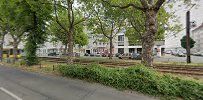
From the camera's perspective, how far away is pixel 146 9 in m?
11.5

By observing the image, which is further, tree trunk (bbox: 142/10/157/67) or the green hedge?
tree trunk (bbox: 142/10/157/67)

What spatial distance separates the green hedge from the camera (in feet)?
26.4

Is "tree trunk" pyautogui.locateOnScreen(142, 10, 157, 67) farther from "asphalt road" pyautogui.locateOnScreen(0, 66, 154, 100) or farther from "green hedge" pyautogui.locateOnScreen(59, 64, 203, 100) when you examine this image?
"asphalt road" pyautogui.locateOnScreen(0, 66, 154, 100)

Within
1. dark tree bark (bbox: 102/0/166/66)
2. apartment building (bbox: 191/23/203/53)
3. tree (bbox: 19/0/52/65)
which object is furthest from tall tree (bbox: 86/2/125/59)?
apartment building (bbox: 191/23/203/53)

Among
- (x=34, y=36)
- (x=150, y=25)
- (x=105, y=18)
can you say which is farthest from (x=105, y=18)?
(x=150, y=25)

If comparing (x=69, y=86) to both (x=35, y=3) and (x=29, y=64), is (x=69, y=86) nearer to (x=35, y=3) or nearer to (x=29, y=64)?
(x=35, y=3)

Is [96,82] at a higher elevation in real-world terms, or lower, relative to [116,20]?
lower

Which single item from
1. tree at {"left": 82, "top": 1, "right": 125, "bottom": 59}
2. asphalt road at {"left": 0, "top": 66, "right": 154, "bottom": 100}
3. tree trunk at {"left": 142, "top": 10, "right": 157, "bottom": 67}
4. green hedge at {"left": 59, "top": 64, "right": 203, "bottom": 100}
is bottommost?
asphalt road at {"left": 0, "top": 66, "right": 154, "bottom": 100}

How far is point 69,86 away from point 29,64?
49.9ft

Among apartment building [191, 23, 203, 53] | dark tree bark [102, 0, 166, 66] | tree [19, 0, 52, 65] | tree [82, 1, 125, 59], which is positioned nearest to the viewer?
dark tree bark [102, 0, 166, 66]

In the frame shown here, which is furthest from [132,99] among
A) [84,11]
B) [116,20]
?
[116,20]

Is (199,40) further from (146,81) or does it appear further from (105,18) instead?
(146,81)

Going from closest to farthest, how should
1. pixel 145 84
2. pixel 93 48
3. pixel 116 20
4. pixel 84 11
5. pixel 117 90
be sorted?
1. pixel 145 84
2. pixel 117 90
3. pixel 84 11
4. pixel 116 20
5. pixel 93 48

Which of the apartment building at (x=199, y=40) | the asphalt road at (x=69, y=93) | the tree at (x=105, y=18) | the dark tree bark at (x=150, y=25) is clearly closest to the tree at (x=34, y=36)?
the tree at (x=105, y=18)
